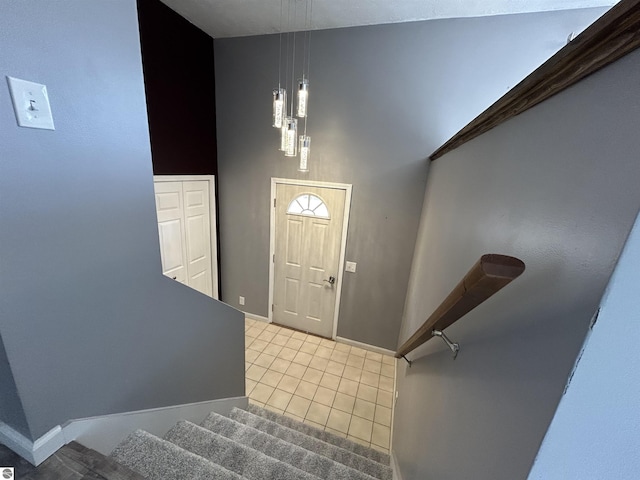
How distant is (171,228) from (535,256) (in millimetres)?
3210

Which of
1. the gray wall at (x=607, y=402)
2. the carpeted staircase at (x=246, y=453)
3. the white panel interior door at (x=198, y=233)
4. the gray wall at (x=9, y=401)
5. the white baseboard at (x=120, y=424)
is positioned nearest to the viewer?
the gray wall at (x=607, y=402)

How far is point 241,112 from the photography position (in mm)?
3178

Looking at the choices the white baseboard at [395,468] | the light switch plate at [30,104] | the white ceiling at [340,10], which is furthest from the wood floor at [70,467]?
the white ceiling at [340,10]

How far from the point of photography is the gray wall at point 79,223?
799 millimetres

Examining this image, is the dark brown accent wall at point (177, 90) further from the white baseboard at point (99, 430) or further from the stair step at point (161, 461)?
the stair step at point (161, 461)

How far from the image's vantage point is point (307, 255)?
345 cm

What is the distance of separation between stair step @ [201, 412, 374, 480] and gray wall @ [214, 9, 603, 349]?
1790 mm

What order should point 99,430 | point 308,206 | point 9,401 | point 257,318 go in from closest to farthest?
point 9,401
point 99,430
point 308,206
point 257,318

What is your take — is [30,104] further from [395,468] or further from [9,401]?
[395,468]

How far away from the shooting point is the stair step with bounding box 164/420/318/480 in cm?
142

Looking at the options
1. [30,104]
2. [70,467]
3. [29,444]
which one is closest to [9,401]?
[29,444]

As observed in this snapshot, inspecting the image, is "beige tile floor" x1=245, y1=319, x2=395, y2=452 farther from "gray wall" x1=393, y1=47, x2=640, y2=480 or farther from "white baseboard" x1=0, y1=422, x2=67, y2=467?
"white baseboard" x1=0, y1=422, x2=67, y2=467

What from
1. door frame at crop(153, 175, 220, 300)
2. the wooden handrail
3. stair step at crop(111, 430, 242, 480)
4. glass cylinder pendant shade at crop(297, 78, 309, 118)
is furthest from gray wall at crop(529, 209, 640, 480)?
door frame at crop(153, 175, 220, 300)

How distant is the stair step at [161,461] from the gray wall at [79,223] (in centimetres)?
17
